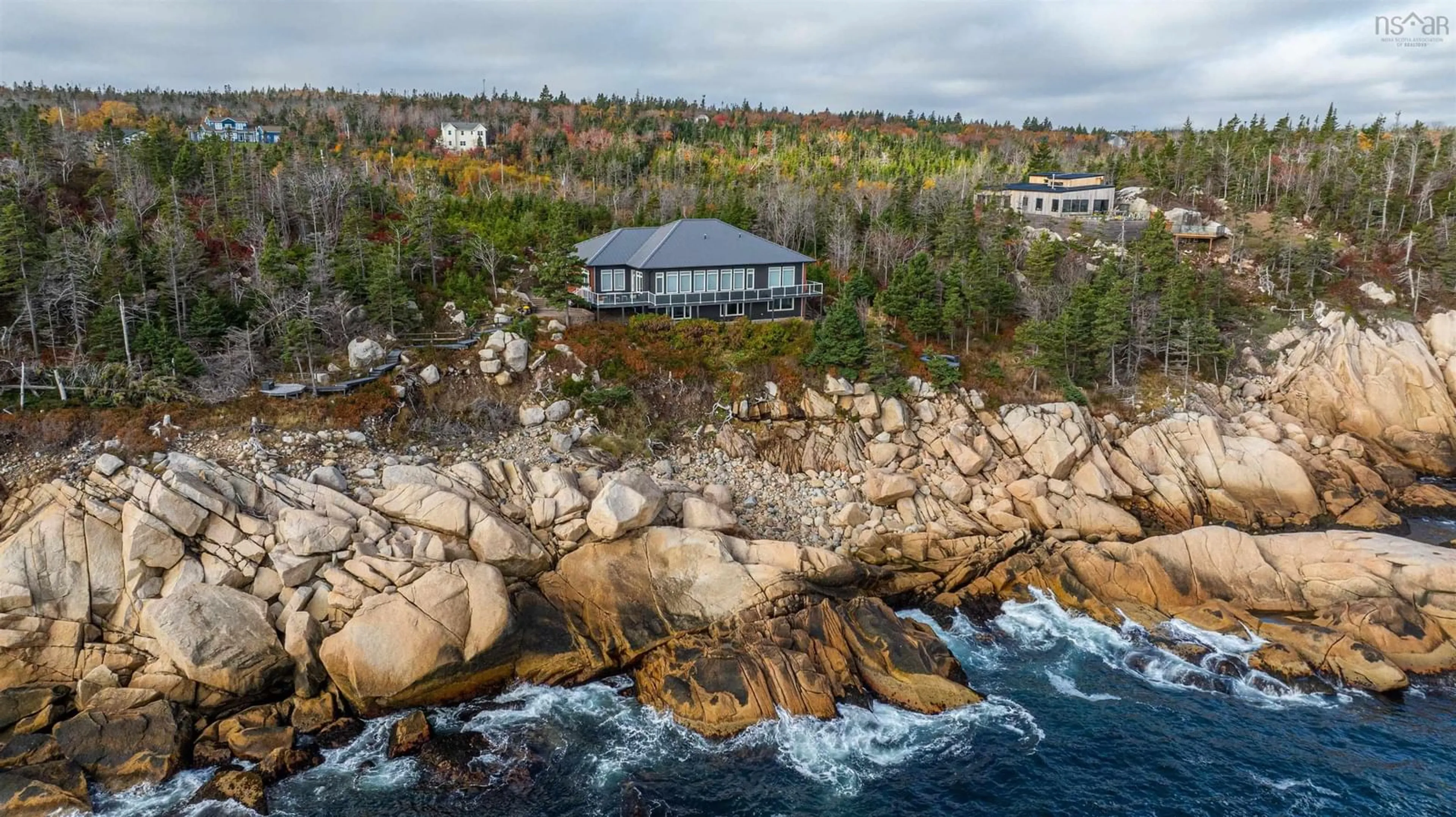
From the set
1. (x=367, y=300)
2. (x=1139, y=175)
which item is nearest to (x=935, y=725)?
(x=367, y=300)

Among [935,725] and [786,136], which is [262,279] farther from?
[786,136]

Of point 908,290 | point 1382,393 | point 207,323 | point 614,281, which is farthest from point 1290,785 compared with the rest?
point 207,323

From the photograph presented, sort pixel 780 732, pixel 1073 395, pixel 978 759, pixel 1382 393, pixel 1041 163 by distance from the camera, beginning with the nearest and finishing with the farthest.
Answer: pixel 978 759
pixel 780 732
pixel 1073 395
pixel 1382 393
pixel 1041 163

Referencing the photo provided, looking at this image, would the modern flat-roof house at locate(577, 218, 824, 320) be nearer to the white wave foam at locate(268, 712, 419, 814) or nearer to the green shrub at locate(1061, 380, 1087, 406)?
the green shrub at locate(1061, 380, 1087, 406)

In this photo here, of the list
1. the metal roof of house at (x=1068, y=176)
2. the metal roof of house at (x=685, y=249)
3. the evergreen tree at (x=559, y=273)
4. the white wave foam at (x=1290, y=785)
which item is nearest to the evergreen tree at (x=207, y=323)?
the evergreen tree at (x=559, y=273)

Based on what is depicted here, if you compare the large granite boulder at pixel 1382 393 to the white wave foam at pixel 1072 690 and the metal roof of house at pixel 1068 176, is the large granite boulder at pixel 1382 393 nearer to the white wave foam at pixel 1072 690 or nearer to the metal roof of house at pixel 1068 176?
the white wave foam at pixel 1072 690

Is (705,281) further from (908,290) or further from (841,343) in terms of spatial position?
(908,290)
